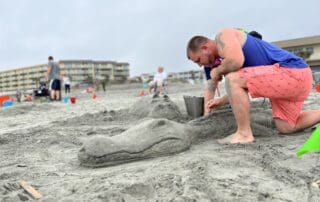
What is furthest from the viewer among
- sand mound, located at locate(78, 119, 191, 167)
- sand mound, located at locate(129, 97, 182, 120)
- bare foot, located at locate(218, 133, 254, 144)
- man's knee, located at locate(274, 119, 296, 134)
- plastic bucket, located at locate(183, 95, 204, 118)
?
sand mound, located at locate(129, 97, 182, 120)

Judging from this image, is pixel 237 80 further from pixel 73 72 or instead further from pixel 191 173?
pixel 73 72

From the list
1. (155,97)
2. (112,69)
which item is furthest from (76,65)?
(155,97)

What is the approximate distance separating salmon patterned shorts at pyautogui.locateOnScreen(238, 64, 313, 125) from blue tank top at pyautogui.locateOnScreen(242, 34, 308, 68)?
0.20ft

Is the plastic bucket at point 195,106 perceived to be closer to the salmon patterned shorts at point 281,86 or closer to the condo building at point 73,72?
the salmon patterned shorts at point 281,86

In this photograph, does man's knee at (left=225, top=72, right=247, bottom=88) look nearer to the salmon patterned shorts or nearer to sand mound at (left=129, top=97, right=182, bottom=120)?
the salmon patterned shorts

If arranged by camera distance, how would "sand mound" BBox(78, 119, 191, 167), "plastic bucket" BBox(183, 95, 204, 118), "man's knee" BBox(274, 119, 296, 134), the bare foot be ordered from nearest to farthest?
"sand mound" BBox(78, 119, 191, 167) < the bare foot < "man's knee" BBox(274, 119, 296, 134) < "plastic bucket" BBox(183, 95, 204, 118)

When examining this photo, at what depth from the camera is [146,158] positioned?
9.96ft

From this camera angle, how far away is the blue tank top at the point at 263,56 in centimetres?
346

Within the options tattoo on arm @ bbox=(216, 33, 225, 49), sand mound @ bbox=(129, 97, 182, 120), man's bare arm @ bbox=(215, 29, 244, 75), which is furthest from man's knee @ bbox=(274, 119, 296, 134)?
sand mound @ bbox=(129, 97, 182, 120)

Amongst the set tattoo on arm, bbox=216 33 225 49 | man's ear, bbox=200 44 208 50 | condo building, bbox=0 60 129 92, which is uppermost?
tattoo on arm, bbox=216 33 225 49

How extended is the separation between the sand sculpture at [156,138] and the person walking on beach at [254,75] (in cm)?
28

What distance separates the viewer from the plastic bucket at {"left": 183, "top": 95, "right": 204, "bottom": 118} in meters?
4.36

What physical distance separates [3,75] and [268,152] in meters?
75.8

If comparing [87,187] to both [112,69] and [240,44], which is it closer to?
[240,44]
